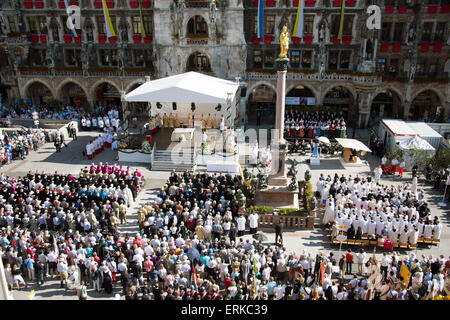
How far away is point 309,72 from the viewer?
44.3 metres

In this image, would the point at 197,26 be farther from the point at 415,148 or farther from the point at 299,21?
the point at 415,148

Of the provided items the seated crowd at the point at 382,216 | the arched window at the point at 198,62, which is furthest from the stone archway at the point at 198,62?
the seated crowd at the point at 382,216

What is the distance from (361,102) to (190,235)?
94.1 ft

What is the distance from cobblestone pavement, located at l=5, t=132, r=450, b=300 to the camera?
19.0 meters

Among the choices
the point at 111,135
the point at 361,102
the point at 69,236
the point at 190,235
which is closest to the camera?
the point at 69,236

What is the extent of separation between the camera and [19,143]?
121 feet

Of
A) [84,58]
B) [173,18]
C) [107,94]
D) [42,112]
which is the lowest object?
[42,112]

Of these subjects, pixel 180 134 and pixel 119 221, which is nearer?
pixel 119 221

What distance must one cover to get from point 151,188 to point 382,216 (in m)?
16.2

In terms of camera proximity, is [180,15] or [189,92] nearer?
[189,92]

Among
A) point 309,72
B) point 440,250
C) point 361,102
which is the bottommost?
point 440,250

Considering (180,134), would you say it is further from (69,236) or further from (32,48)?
(32,48)

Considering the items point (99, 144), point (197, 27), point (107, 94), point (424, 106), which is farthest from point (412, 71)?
point (107, 94)
